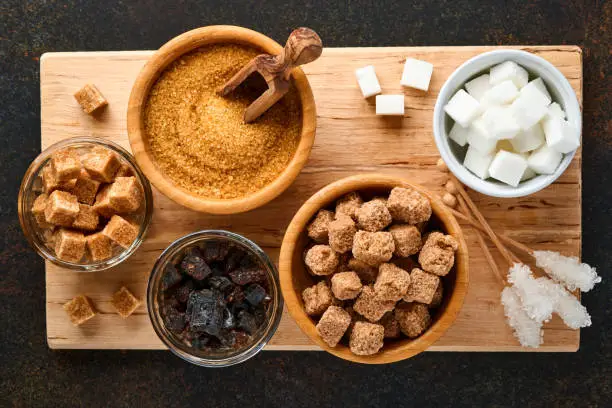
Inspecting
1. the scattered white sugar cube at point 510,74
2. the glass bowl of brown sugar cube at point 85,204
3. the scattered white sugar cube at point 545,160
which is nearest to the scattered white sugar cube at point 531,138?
the scattered white sugar cube at point 545,160

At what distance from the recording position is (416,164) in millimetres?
1894

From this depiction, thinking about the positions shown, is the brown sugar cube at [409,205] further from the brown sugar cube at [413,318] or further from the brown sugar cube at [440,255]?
the brown sugar cube at [413,318]

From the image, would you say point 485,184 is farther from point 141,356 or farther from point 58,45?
point 58,45

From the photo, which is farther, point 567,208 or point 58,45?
point 58,45

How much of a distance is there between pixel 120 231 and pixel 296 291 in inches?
21.4

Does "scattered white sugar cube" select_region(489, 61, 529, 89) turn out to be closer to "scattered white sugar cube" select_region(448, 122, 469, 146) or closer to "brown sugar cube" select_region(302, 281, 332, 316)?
"scattered white sugar cube" select_region(448, 122, 469, 146)

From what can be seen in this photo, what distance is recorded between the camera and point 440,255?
1.52m

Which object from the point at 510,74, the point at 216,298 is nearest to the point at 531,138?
the point at 510,74

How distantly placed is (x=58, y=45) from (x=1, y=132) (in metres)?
0.40

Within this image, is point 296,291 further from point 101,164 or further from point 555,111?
point 555,111

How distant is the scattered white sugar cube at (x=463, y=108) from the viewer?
66.7 inches

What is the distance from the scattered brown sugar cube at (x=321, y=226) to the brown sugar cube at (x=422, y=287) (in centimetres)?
26

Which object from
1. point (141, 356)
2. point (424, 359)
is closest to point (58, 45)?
point (141, 356)

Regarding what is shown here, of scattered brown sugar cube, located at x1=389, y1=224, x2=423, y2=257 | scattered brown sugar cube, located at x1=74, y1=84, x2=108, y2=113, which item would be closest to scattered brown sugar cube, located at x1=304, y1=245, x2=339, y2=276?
scattered brown sugar cube, located at x1=389, y1=224, x2=423, y2=257
